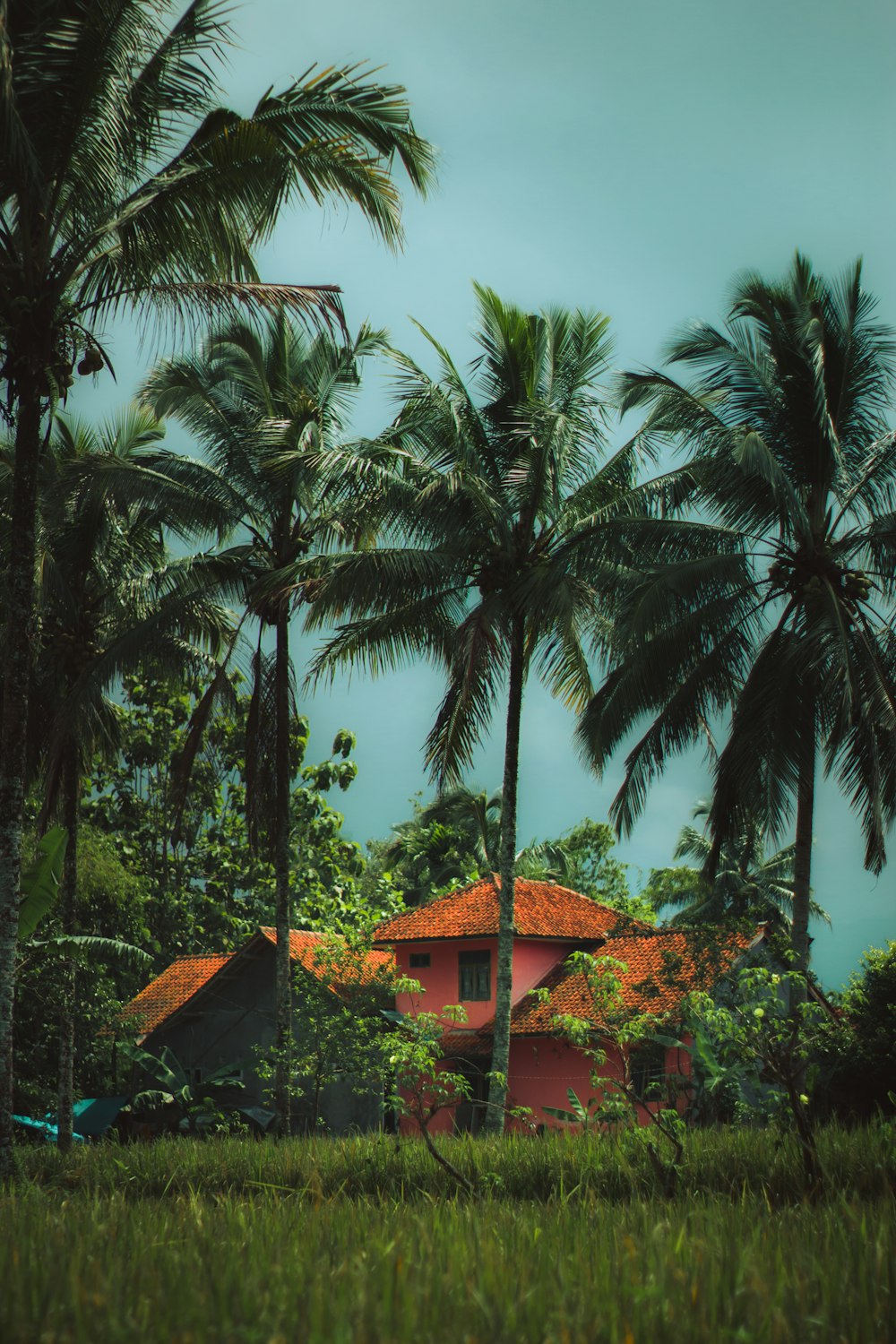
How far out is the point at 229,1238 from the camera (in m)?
5.16

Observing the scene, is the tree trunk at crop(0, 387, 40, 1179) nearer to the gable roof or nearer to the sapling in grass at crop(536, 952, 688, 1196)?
the sapling in grass at crop(536, 952, 688, 1196)

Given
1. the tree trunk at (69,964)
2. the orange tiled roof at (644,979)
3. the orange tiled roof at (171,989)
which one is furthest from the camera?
the orange tiled roof at (171,989)

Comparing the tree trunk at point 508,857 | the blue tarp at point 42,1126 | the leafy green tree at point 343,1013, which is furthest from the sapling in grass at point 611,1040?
the blue tarp at point 42,1126

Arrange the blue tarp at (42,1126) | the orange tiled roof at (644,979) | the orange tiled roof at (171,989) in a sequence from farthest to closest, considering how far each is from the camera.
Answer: the orange tiled roof at (171,989) < the blue tarp at (42,1126) < the orange tiled roof at (644,979)

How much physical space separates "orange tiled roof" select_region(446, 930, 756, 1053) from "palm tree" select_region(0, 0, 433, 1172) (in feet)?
32.2

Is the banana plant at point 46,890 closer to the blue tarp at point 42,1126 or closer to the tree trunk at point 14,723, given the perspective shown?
the tree trunk at point 14,723

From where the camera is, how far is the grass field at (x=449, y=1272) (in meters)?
3.63

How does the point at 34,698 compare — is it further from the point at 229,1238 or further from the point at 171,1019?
the point at 229,1238

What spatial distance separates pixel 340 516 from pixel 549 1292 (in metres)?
16.0

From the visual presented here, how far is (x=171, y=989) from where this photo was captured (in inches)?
1238

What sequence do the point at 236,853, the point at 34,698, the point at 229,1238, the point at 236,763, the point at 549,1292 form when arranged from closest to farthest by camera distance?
1. the point at 549,1292
2. the point at 229,1238
3. the point at 34,698
4. the point at 236,763
5. the point at 236,853

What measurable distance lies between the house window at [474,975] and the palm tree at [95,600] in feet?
34.6

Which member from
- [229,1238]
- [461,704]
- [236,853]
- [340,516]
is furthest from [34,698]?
[229,1238]

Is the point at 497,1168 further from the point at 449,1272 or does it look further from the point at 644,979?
the point at 644,979
